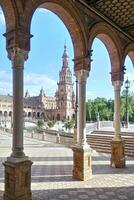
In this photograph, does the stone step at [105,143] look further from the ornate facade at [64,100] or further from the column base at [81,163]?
the ornate facade at [64,100]

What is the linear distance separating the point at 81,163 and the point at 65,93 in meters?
84.4

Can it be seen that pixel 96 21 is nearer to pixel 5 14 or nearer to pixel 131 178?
pixel 5 14

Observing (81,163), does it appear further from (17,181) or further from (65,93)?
(65,93)

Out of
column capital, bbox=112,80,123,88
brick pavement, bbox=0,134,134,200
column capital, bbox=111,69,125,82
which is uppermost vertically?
column capital, bbox=111,69,125,82

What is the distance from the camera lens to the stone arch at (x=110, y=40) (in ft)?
31.5

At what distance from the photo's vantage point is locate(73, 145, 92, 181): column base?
8742 millimetres

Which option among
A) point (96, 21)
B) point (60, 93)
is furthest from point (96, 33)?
point (60, 93)

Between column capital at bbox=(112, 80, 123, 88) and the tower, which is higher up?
the tower

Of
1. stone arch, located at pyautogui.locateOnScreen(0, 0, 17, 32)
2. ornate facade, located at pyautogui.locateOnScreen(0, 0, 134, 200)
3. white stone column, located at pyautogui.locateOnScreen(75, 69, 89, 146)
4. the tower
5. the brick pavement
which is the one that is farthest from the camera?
the tower

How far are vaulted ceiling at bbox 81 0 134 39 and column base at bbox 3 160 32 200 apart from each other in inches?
210

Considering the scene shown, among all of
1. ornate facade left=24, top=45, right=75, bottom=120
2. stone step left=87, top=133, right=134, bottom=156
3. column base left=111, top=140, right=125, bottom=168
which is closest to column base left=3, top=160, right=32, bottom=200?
column base left=111, top=140, right=125, bottom=168

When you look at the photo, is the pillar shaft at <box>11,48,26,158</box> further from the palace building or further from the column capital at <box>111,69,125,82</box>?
the palace building

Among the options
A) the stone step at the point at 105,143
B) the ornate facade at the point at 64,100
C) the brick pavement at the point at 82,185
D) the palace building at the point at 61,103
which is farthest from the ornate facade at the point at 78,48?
the ornate facade at the point at 64,100

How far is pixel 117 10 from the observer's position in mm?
9023
